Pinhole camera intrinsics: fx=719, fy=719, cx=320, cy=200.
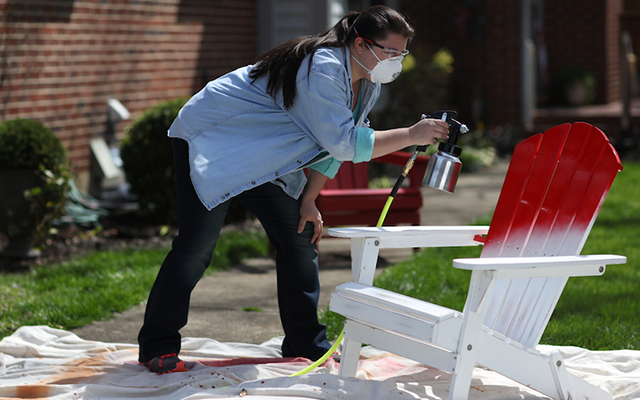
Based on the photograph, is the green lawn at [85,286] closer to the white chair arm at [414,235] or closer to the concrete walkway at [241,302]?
the concrete walkway at [241,302]

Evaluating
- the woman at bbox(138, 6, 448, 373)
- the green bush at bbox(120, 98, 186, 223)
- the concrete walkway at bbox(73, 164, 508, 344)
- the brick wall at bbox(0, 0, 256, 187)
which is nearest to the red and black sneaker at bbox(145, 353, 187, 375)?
the woman at bbox(138, 6, 448, 373)

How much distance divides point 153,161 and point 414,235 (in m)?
3.92

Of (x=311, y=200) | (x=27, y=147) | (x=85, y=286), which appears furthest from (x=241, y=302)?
(x=27, y=147)

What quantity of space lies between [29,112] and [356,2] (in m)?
6.31

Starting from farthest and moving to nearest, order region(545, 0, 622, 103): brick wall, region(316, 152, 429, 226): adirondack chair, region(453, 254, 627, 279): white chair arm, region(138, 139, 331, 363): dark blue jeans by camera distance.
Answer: region(545, 0, 622, 103): brick wall, region(316, 152, 429, 226): adirondack chair, region(138, 139, 331, 363): dark blue jeans, region(453, 254, 627, 279): white chair arm

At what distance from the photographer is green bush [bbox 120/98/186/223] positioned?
6.41m

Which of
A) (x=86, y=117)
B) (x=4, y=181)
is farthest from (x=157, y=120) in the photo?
(x=4, y=181)

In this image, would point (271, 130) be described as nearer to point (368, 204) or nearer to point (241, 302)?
point (241, 302)

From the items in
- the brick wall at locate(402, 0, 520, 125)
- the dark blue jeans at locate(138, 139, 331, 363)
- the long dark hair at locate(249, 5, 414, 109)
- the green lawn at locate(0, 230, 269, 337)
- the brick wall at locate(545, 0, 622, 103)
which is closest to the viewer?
the long dark hair at locate(249, 5, 414, 109)

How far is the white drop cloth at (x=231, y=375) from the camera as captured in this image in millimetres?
2820

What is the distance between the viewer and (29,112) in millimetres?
6266

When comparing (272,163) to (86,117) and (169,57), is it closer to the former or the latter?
(86,117)

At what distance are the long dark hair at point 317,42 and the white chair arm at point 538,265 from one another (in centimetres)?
95

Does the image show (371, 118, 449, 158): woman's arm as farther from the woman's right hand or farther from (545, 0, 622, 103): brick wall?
(545, 0, 622, 103): brick wall
